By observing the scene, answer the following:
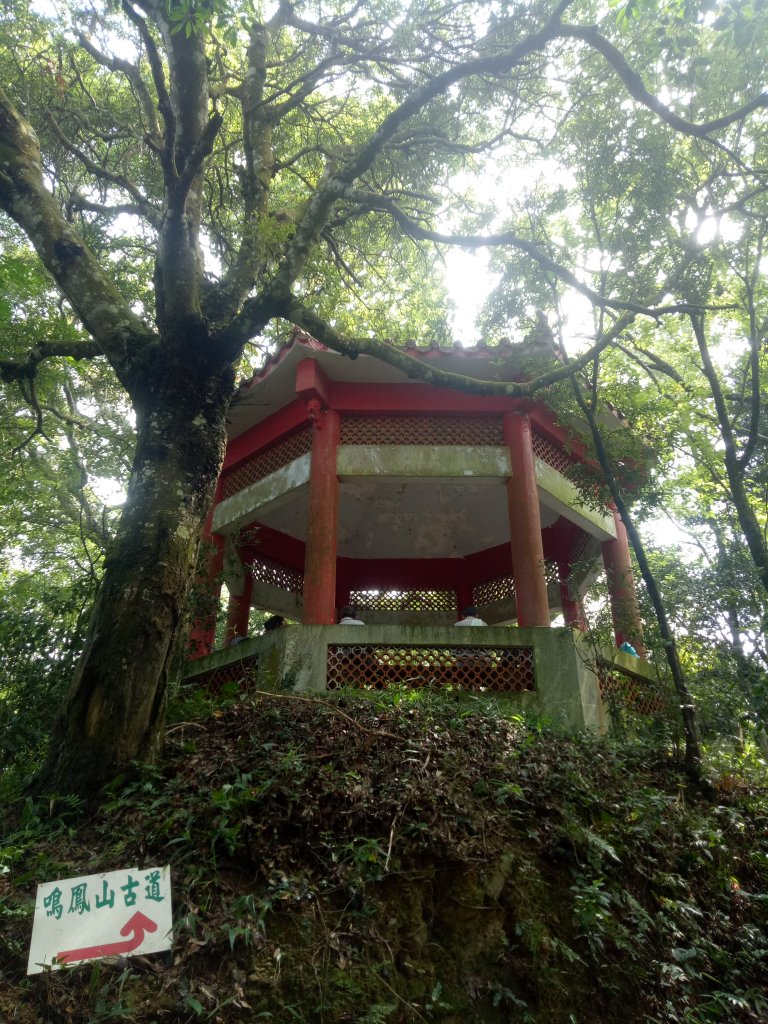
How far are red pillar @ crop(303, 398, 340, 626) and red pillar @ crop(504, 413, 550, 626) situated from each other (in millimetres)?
2026

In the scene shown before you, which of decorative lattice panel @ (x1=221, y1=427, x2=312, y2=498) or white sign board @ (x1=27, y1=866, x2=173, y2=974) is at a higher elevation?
decorative lattice panel @ (x1=221, y1=427, x2=312, y2=498)

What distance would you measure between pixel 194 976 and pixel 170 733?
1854 mm

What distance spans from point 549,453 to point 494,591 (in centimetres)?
357

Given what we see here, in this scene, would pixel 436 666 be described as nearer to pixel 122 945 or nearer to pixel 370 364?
pixel 370 364

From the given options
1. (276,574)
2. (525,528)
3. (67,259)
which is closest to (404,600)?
(276,574)

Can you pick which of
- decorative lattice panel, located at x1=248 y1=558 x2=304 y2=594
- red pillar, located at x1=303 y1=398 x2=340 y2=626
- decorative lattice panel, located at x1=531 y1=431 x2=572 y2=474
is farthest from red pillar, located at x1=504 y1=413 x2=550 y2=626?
decorative lattice panel, located at x1=248 y1=558 x2=304 y2=594

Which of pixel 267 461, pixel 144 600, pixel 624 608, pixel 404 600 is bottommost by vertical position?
pixel 144 600

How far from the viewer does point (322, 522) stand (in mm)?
7711

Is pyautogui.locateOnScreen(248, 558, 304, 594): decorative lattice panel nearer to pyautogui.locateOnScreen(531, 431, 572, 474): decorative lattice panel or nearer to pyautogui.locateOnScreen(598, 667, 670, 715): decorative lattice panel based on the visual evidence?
pyautogui.locateOnScreen(531, 431, 572, 474): decorative lattice panel

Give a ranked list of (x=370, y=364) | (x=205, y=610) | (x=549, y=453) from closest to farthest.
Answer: (x=205, y=610) < (x=370, y=364) < (x=549, y=453)

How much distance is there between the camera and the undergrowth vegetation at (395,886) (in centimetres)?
279

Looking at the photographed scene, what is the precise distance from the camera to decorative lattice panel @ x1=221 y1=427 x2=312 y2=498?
29.3 ft

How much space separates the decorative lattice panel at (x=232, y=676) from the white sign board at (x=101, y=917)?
361 centimetres

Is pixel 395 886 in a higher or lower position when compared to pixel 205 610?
lower
